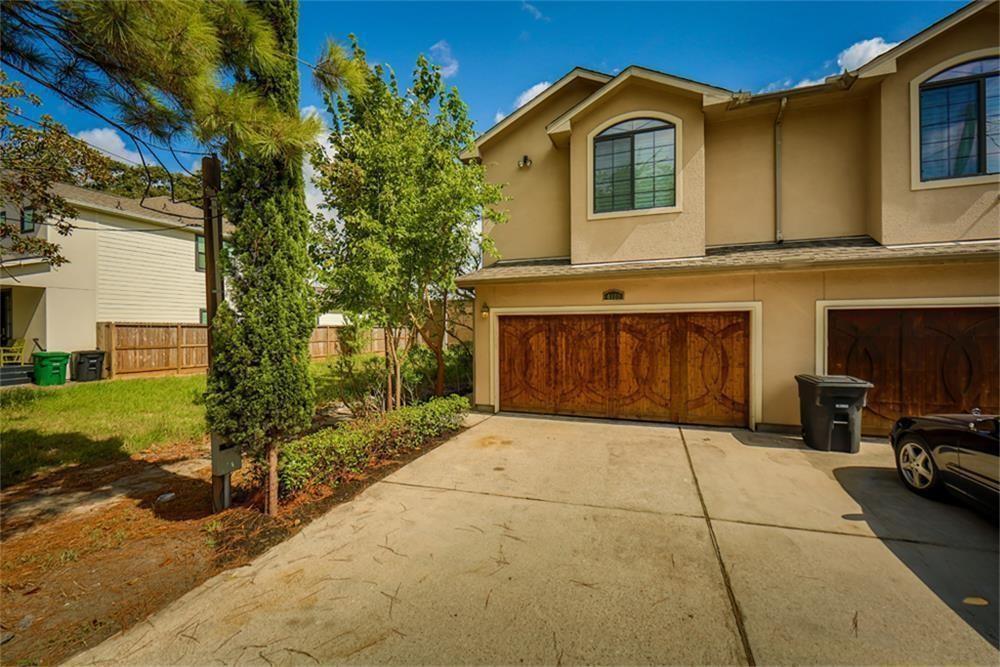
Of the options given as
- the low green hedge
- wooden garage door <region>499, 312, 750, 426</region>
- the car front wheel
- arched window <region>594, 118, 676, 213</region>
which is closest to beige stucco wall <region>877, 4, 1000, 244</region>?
wooden garage door <region>499, 312, 750, 426</region>

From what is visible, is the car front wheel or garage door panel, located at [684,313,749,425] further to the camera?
garage door panel, located at [684,313,749,425]

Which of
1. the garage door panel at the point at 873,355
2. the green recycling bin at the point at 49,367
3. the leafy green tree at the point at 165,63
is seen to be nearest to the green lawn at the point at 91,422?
the green recycling bin at the point at 49,367

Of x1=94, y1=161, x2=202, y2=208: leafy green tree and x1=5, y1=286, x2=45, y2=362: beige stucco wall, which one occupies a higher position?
x1=94, y1=161, x2=202, y2=208: leafy green tree

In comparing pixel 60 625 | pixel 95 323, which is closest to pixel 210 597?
pixel 60 625

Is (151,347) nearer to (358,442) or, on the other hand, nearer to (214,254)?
(358,442)

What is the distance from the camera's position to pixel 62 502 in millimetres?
4484

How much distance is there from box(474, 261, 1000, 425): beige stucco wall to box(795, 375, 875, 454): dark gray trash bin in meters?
0.79

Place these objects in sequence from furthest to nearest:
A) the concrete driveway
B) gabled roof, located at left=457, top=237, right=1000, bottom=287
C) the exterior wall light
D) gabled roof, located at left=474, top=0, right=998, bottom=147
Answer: the exterior wall light → gabled roof, located at left=474, top=0, right=998, bottom=147 → gabled roof, located at left=457, top=237, right=1000, bottom=287 → the concrete driveway

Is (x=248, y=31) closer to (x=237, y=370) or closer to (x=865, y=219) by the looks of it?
(x=237, y=370)

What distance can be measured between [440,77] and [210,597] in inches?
366

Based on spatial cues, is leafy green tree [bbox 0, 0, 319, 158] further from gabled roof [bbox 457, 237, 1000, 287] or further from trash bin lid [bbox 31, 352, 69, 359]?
trash bin lid [bbox 31, 352, 69, 359]

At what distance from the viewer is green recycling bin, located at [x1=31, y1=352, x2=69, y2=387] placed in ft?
37.1

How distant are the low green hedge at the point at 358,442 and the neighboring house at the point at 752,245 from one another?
84.0 inches

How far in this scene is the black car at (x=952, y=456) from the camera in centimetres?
350
